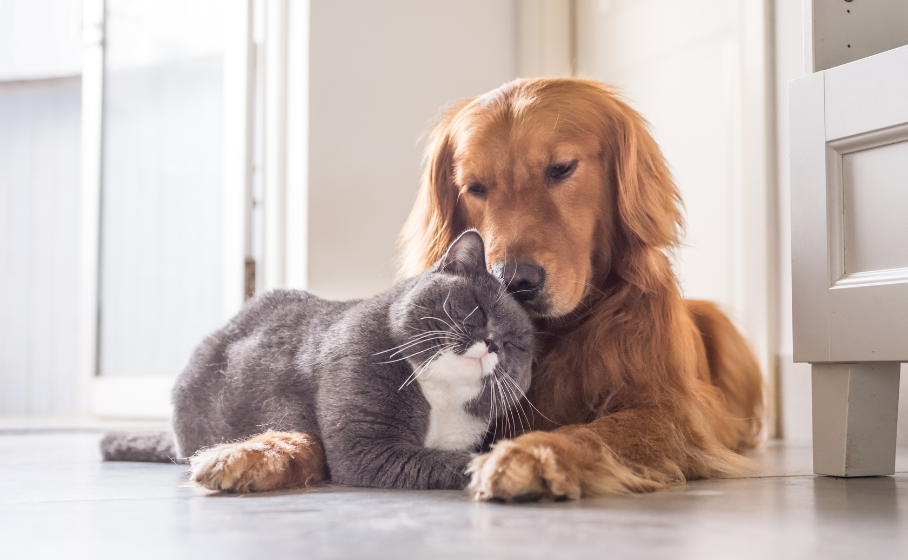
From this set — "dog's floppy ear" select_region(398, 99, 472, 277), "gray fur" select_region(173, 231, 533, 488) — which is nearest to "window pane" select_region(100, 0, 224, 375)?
"dog's floppy ear" select_region(398, 99, 472, 277)

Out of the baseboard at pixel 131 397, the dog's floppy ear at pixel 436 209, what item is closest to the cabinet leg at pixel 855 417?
the dog's floppy ear at pixel 436 209

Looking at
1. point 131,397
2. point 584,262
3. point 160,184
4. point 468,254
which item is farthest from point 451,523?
point 160,184

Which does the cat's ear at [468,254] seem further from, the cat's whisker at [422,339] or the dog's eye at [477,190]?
the dog's eye at [477,190]

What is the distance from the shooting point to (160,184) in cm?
345

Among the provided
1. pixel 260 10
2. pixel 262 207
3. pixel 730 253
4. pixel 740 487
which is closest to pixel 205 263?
pixel 262 207

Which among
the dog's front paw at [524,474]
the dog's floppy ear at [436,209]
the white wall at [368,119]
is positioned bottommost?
the dog's front paw at [524,474]

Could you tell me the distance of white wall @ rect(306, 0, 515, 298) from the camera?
8.27ft

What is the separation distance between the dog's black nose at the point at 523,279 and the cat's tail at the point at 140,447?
80 cm

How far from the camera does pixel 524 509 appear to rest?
93 centimetres

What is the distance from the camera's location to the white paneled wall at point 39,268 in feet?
16.7

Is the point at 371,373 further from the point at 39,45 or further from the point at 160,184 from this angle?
the point at 39,45

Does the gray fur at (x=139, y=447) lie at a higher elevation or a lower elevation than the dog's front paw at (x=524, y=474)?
lower

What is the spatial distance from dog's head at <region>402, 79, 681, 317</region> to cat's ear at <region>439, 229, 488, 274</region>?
0.22 feet

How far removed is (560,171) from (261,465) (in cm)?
71
